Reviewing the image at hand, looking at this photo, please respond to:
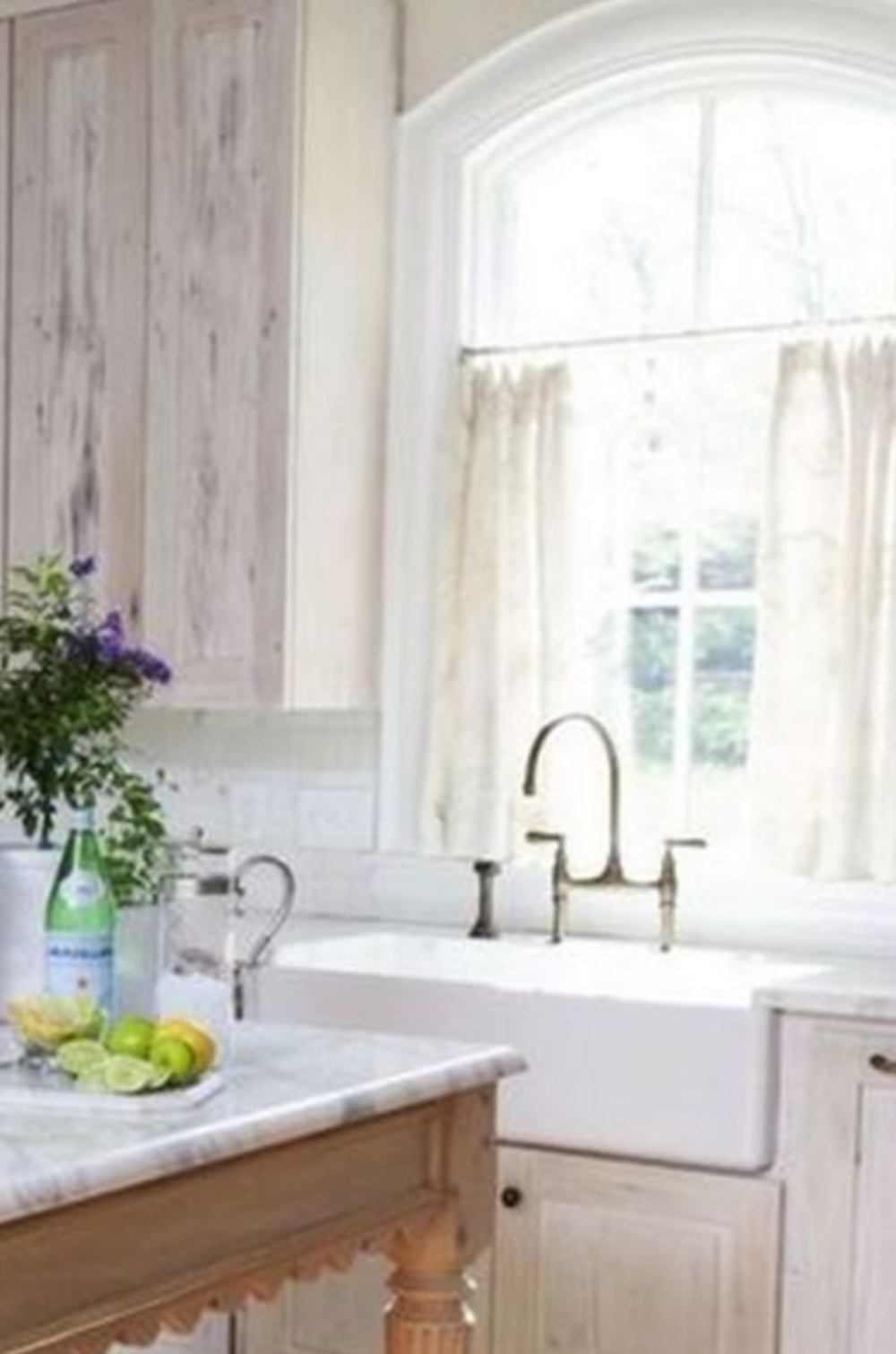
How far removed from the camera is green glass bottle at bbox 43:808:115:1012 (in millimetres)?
2041

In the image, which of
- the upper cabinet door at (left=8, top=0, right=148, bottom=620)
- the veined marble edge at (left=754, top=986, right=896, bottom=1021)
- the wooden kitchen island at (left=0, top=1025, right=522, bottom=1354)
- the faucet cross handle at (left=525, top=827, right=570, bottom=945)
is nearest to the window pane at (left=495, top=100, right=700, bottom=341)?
the upper cabinet door at (left=8, top=0, right=148, bottom=620)

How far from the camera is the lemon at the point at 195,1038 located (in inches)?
74.4

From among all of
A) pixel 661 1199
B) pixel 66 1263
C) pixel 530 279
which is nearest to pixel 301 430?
pixel 530 279

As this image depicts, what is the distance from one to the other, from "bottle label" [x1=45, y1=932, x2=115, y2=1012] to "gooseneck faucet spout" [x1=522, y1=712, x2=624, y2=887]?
5.27ft

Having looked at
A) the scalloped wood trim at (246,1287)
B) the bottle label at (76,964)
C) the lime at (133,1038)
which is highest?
the bottle label at (76,964)

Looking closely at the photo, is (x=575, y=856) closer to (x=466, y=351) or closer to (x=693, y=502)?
(x=693, y=502)

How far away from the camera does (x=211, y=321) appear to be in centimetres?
367

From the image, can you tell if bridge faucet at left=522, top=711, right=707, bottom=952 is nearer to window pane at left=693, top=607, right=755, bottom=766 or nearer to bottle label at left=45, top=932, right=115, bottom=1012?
window pane at left=693, top=607, right=755, bottom=766

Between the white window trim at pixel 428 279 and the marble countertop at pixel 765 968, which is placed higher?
the white window trim at pixel 428 279

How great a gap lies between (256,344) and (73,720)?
5.36 ft

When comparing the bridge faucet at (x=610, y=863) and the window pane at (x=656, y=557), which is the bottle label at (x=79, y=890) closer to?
the bridge faucet at (x=610, y=863)

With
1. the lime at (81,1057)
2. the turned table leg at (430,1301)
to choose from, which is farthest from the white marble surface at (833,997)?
the lime at (81,1057)

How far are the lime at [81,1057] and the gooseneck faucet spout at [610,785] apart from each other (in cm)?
174

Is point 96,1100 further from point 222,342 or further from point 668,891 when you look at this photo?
point 222,342
